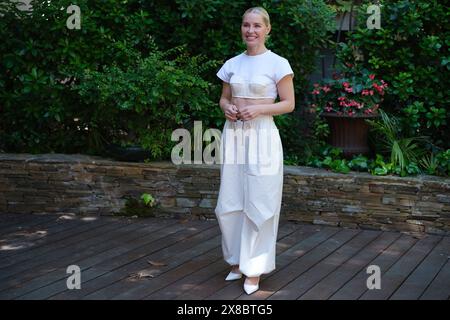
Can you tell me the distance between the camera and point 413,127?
6.29 m

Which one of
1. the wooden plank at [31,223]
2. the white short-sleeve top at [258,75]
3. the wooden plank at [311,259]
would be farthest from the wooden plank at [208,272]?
the wooden plank at [31,223]

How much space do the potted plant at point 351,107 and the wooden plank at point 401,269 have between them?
1.23 meters

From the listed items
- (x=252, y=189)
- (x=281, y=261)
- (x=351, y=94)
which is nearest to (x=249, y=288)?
(x=252, y=189)

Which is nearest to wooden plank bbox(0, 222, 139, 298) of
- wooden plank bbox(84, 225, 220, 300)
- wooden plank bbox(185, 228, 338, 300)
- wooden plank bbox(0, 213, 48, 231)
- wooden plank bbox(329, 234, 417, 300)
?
wooden plank bbox(84, 225, 220, 300)

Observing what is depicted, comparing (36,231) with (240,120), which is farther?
Answer: (36,231)

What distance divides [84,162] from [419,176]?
2.92 m

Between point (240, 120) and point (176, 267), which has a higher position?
point (240, 120)

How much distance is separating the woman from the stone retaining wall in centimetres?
163

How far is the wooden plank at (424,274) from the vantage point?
425 cm

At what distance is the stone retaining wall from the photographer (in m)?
5.69
